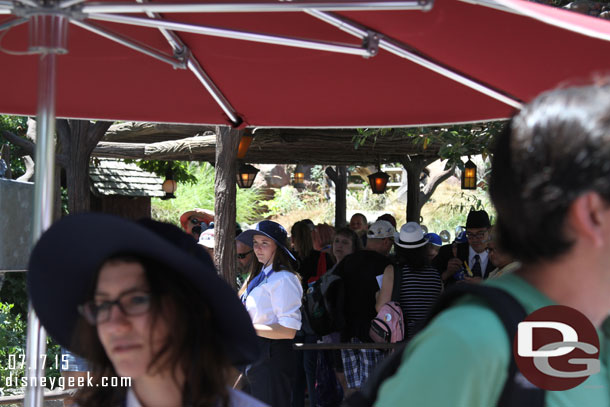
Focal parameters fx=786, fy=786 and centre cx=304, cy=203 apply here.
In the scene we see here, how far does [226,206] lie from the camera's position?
26.4 feet

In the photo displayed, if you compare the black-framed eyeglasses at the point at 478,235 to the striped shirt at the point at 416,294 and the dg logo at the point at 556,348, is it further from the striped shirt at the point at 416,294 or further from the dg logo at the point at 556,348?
the dg logo at the point at 556,348

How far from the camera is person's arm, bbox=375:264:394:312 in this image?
5.23 metres

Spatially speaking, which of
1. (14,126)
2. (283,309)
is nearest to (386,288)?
(283,309)

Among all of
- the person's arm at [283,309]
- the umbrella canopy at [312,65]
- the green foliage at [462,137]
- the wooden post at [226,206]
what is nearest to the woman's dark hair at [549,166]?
the umbrella canopy at [312,65]

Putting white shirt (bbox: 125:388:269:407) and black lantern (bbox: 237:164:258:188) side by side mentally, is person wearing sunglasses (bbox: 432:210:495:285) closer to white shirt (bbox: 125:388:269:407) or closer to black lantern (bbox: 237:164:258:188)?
white shirt (bbox: 125:388:269:407)

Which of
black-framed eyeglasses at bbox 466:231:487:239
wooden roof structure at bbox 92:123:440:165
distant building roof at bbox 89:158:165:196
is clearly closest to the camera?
black-framed eyeglasses at bbox 466:231:487:239

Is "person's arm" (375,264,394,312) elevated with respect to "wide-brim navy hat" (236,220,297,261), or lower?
lower

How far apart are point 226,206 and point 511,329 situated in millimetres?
7067

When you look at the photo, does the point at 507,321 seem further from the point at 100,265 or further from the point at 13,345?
the point at 13,345

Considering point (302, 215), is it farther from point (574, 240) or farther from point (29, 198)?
point (574, 240)

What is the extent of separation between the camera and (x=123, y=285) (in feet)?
5.16

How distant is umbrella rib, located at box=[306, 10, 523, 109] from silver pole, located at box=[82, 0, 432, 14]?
0.29 meters

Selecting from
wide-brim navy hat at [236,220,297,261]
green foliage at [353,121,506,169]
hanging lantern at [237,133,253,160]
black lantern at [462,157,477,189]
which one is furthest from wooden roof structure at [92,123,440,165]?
wide-brim navy hat at [236,220,297,261]

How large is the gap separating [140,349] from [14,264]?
1534mm
